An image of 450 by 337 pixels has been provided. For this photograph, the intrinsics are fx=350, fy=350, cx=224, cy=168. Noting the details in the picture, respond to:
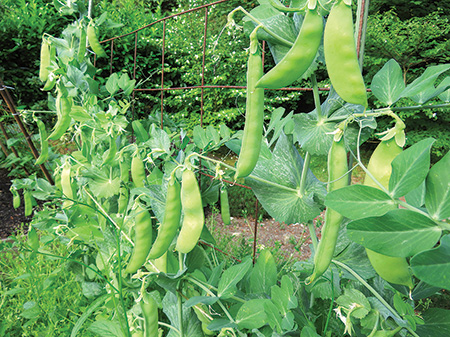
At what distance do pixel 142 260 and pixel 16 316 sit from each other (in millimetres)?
1072

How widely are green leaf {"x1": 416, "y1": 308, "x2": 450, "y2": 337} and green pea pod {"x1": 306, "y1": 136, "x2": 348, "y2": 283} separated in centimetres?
25

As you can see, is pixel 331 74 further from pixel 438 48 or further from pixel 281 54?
pixel 438 48

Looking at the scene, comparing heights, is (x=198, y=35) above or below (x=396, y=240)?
below

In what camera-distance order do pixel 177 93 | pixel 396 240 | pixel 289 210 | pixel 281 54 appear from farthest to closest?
pixel 177 93 → pixel 289 210 → pixel 281 54 → pixel 396 240

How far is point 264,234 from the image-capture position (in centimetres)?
309

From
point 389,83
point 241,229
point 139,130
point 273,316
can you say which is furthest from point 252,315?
point 241,229

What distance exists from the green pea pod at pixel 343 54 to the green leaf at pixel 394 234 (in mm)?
136

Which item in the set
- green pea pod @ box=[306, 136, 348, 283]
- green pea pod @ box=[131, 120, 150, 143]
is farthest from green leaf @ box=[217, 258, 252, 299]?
green pea pod @ box=[131, 120, 150, 143]

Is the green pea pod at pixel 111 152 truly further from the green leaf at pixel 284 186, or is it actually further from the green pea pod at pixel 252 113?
the green pea pod at pixel 252 113

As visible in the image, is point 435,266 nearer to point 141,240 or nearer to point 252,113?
point 252,113

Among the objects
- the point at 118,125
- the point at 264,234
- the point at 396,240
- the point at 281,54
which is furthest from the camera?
the point at 264,234

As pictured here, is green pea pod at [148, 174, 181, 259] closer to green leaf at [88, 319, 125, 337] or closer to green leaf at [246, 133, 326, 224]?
green leaf at [246, 133, 326, 224]

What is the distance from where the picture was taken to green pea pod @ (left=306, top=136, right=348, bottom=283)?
456 mm

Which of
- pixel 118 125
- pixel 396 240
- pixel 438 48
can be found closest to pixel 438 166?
pixel 396 240
